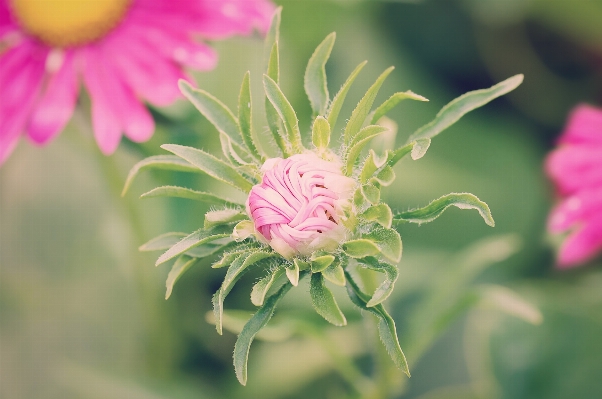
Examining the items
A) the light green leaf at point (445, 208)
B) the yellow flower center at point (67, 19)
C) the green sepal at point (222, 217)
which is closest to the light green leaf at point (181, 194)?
the green sepal at point (222, 217)

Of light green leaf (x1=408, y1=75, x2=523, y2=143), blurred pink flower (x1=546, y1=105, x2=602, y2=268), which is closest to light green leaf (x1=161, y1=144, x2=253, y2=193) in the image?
light green leaf (x1=408, y1=75, x2=523, y2=143)

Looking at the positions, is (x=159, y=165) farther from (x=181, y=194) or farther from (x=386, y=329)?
(x=386, y=329)

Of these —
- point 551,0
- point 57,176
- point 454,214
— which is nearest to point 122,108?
point 57,176

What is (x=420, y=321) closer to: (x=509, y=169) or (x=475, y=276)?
(x=475, y=276)

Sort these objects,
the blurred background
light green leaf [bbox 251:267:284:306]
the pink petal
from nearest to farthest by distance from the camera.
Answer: light green leaf [bbox 251:267:284:306] < the pink petal < the blurred background

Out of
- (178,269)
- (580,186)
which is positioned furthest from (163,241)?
(580,186)

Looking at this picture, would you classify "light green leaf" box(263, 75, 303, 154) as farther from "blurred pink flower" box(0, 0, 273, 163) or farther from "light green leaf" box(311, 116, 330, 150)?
"blurred pink flower" box(0, 0, 273, 163)
